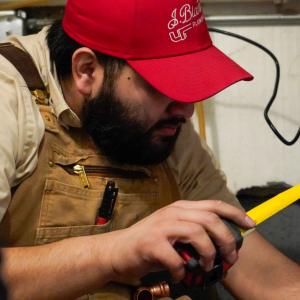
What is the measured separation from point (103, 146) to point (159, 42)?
22cm

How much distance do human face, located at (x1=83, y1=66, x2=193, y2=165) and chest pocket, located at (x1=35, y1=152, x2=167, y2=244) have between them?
0.04 m

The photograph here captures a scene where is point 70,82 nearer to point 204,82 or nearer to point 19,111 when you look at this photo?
point 19,111

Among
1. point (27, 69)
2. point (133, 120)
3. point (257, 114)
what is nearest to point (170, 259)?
point (133, 120)

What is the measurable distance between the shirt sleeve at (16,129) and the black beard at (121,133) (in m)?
0.10

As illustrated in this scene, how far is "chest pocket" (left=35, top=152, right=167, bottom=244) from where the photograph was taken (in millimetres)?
787

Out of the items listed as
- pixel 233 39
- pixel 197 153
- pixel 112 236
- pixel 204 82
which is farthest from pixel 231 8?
pixel 112 236

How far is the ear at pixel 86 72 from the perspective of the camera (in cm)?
76

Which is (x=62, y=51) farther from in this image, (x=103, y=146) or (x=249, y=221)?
(x=249, y=221)

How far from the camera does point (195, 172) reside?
99 cm

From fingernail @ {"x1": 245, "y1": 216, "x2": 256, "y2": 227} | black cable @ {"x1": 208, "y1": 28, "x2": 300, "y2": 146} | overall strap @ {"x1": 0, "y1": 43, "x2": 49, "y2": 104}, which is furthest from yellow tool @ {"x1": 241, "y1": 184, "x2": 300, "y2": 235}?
black cable @ {"x1": 208, "y1": 28, "x2": 300, "y2": 146}

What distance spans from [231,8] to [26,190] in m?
0.74

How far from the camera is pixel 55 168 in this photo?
783 millimetres

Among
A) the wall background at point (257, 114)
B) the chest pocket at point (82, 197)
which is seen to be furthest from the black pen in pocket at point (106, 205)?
the wall background at point (257, 114)

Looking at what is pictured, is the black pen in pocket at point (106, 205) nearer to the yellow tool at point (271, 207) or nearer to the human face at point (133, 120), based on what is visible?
the human face at point (133, 120)
